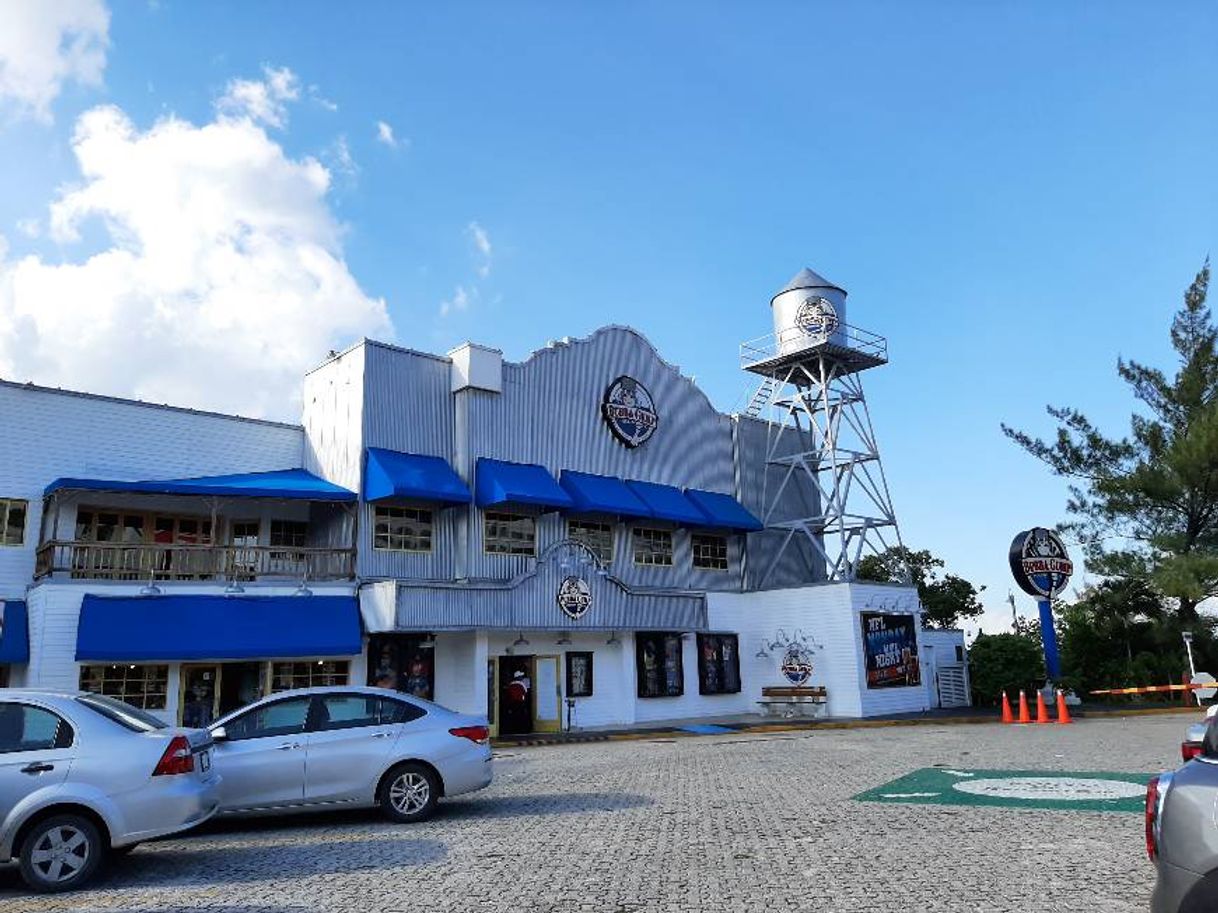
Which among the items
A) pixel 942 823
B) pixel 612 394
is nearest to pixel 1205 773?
pixel 942 823

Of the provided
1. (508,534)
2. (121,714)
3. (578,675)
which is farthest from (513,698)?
(121,714)

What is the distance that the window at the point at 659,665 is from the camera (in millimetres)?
28062

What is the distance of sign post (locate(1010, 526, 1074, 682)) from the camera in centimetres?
2958

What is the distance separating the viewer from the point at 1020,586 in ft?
97.0

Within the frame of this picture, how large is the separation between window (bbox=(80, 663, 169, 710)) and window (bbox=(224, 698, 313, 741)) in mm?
12149

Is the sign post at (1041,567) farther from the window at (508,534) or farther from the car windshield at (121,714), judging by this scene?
the car windshield at (121,714)

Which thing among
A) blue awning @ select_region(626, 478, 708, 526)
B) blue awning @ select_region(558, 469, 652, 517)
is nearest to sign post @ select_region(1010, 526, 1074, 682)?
blue awning @ select_region(626, 478, 708, 526)

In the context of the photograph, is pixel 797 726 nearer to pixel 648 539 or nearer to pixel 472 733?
pixel 648 539

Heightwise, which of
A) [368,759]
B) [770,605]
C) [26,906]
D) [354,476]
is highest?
[354,476]

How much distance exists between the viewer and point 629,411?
99.4ft

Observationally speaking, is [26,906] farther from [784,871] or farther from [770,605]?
[770,605]

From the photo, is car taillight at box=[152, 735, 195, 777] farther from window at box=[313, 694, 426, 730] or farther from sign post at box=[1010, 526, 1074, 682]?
sign post at box=[1010, 526, 1074, 682]

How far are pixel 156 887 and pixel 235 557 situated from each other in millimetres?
17044

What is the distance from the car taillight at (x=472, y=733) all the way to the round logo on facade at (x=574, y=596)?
48.4 ft
